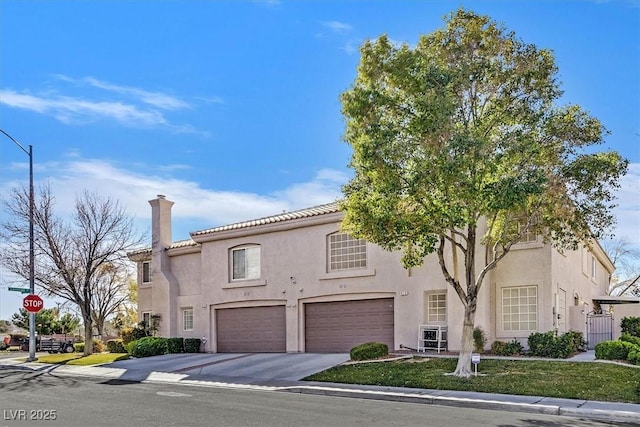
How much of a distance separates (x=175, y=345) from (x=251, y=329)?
136 inches

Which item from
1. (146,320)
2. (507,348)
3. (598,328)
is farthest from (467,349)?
(146,320)

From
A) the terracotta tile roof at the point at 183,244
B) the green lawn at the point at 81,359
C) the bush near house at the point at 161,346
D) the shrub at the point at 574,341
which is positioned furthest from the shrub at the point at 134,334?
the shrub at the point at 574,341

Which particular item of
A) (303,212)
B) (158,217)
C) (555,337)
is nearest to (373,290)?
(303,212)

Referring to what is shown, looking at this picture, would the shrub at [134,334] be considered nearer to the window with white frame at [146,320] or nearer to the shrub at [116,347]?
the window with white frame at [146,320]

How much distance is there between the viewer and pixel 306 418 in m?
12.4

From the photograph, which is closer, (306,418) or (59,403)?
(306,418)

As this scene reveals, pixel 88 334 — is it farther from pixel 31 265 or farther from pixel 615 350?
pixel 615 350

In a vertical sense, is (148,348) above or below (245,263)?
below

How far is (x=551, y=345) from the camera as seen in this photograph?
2098 centimetres

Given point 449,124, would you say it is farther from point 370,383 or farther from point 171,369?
point 171,369

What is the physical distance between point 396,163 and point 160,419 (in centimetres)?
869

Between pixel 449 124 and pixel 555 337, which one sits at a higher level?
pixel 449 124

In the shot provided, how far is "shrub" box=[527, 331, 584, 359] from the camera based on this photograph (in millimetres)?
20891

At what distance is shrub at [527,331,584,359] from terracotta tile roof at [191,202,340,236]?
857 centimetres
